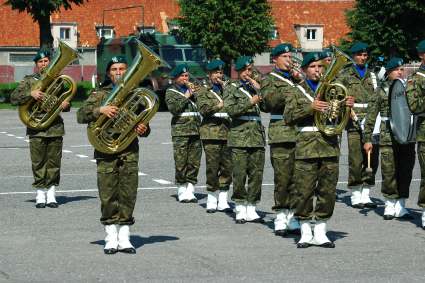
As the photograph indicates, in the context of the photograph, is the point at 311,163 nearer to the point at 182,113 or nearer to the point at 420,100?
the point at 420,100

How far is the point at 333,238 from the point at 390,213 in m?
2.02

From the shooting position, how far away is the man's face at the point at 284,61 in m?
13.4

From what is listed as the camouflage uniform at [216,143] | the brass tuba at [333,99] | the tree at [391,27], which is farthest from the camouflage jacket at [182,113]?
the tree at [391,27]

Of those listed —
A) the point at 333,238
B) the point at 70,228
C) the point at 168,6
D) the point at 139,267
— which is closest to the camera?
the point at 139,267

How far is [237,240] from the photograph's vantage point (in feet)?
43.4

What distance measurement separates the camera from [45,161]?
16.6 m

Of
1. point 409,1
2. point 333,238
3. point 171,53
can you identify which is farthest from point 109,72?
point 409,1

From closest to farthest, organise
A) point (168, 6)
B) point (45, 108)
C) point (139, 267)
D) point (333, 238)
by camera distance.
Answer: point (139, 267)
point (333, 238)
point (45, 108)
point (168, 6)

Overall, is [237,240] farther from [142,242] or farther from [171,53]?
[171,53]

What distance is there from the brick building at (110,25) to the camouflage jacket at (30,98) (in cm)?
7445

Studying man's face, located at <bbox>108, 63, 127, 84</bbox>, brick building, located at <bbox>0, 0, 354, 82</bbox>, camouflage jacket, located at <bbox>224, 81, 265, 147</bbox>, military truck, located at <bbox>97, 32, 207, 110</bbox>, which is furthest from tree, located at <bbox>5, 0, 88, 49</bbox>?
man's face, located at <bbox>108, 63, 127, 84</bbox>

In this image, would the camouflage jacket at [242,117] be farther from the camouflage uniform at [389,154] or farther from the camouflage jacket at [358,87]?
the camouflage jacket at [358,87]

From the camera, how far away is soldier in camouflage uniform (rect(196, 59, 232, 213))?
52.6 ft

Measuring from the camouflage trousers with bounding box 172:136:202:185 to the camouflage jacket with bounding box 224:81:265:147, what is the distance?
246 cm
